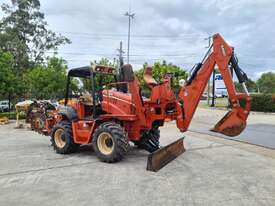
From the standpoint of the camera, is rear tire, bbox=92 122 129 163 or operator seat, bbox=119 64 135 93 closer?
rear tire, bbox=92 122 129 163

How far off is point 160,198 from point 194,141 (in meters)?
6.78

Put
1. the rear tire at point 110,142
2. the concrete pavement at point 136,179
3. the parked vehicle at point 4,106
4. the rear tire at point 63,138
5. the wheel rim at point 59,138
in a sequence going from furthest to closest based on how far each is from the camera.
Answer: the parked vehicle at point 4,106
the wheel rim at point 59,138
the rear tire at point 63,138
the rear tire at point 110,142
the concrete pavement at point 136,179

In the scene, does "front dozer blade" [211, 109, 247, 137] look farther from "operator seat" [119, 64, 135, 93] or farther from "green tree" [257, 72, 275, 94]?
"green tree" [257, 72, 275, 94]

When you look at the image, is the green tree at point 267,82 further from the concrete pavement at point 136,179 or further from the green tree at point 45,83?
the concrete pavement at point 136,179

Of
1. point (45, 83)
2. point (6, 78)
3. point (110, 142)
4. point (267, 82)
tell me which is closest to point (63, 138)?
point (110, 142)

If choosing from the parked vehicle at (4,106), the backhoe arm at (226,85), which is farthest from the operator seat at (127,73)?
the parked vehicle at (4,106)

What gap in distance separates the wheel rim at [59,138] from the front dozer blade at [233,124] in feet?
14.5

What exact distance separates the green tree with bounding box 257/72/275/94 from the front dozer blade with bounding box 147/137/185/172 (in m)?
84.7

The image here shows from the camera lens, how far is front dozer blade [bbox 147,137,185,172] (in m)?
7.51

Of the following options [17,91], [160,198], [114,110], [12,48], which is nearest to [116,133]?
[114,110]

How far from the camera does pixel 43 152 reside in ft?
32.4

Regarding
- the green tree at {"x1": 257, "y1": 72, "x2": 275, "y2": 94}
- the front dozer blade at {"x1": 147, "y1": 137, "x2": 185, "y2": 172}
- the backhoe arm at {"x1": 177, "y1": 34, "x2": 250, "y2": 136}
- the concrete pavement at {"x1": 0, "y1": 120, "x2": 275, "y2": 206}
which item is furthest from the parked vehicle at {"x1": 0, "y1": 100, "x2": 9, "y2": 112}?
the green tree at {"x1": 257, "y1": 72, "x2": 275, "y2": 94}

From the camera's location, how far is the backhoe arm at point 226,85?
25.3ft

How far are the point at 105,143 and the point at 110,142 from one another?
0.18 meters
